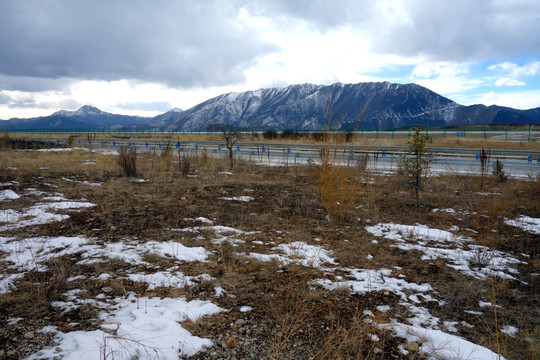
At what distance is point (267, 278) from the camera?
3611 mm

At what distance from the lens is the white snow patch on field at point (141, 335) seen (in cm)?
224

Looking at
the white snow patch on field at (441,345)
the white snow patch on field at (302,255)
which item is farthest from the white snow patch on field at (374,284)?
the white snow patch on field at (441,345)

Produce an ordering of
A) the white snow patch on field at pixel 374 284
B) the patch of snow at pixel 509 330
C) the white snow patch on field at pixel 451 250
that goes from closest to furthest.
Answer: the patch of snow at pixel 509 330 < the white snow patch on field at pixel 374 284 < the white snow patch on field at pixel 451 250

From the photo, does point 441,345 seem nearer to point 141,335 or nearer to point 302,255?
point 302,255

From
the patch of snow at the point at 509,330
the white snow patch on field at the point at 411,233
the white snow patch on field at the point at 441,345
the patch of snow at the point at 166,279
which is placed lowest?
the patch of snow at the point at 509,330

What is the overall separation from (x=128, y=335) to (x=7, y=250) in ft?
9.38

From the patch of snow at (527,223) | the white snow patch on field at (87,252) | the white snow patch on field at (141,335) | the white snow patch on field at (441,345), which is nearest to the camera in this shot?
the white snow patch on field at (141,335)

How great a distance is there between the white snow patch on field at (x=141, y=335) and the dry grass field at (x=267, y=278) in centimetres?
1

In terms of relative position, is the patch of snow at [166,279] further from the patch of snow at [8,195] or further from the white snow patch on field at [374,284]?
the patch of snow at [8,195]

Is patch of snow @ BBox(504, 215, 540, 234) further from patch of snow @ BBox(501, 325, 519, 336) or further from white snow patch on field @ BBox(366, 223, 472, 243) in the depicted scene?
patch of snow @ BBox(501, 325, 519, 336)

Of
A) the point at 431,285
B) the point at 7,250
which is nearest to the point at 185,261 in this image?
the point at 7,250

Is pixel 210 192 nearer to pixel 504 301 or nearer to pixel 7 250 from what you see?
pixel 7 250

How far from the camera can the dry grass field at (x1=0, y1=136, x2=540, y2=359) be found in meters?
2.46

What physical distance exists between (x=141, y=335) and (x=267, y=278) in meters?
1.52
